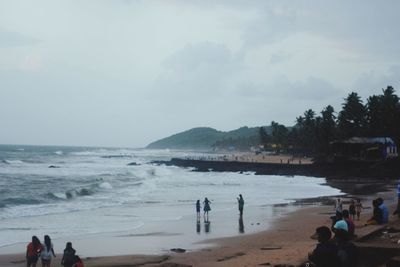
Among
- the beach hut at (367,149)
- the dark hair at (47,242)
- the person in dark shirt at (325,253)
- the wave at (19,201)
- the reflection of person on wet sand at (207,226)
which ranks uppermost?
the beach hut at (367,149)

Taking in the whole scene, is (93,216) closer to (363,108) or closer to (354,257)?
(354,257)

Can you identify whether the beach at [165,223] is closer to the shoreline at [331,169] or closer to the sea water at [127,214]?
the sea water at [127,214]

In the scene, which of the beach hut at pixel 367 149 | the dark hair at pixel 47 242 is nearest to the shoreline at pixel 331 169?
the beach hut at pixel 367 149

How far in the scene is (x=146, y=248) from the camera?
1698cm

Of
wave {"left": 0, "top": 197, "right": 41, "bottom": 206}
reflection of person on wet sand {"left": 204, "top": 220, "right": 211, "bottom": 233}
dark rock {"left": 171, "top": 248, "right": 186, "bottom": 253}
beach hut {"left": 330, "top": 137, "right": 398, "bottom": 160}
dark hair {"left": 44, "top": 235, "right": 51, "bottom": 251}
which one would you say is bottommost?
reflection of person on wet sand {"left": 204, "top": 220, "right": 211, "bottom": 233}

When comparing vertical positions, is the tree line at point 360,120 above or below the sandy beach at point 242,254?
above

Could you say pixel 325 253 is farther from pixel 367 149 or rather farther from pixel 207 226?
pixel 367 149

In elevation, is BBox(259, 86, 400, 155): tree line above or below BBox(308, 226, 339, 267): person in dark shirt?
above

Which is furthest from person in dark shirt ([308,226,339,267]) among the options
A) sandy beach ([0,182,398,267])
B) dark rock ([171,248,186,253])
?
dark rock ([171,248,186,253])

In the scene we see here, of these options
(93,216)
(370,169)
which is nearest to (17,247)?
(93,216)

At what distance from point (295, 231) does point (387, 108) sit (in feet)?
156

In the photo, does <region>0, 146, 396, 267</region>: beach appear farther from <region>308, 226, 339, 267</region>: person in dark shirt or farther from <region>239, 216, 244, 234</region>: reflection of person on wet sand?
<region>308, 226, 339, 267</region>: person in dark shirt

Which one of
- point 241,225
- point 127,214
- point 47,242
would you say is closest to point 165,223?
point 241,225

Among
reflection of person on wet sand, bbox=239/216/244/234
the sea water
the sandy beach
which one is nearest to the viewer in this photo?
the sandy beach
